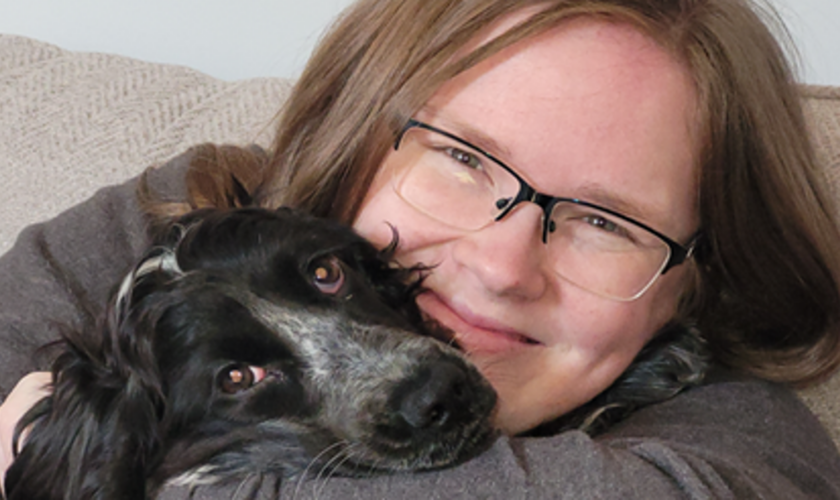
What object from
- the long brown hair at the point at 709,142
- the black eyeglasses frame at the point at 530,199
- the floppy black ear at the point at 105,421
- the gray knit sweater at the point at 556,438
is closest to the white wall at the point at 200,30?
the gray knit sweater at the point at 556,438

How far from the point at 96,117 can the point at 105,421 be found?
153 cm

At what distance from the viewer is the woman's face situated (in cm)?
147

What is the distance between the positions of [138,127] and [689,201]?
1.77 meters

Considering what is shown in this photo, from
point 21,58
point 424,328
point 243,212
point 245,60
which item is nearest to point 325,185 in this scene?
point 243,212

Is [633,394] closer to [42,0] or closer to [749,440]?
[749,440]

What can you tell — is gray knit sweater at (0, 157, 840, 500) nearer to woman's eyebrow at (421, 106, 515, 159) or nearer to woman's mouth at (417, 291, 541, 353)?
woman's mouth at (417, 291, 541, 353)

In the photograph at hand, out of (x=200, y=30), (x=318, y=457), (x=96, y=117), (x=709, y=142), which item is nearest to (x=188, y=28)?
(x=200, y=30)

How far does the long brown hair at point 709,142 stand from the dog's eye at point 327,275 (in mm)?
232

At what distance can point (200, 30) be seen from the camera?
3361mm

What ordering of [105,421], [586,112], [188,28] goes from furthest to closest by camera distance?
[188,28]
[586,112]
[105,421]

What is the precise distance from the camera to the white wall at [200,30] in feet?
10.8

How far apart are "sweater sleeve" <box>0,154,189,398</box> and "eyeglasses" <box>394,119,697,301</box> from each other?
0.63 meters

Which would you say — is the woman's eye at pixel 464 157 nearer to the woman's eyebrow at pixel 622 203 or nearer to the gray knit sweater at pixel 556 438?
the woman's eyebrow at pixel 622 203

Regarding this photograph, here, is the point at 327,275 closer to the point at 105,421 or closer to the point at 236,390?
the point at 236,390
